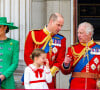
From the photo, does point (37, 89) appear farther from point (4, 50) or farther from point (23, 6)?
point (23, 6)

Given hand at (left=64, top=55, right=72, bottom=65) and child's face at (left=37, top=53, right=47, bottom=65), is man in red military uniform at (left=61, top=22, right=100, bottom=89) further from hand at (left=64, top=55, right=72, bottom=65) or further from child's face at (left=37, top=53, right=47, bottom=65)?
child's face at (left=37, top=53, right=47, bottom=65)

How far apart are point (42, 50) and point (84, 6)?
3096mm

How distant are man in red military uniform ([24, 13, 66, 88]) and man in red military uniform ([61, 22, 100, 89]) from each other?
0.16 metres

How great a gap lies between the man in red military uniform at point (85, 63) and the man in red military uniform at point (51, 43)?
16cm

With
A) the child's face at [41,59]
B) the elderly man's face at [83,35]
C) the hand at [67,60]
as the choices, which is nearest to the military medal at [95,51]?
the elderly man's face at [83,35]

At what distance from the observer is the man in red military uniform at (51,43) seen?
5395mm

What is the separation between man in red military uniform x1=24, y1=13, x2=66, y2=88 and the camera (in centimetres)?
539

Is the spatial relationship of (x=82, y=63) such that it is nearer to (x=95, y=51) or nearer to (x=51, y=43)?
(x=95, y=51)

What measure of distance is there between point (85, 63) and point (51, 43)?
58 cm

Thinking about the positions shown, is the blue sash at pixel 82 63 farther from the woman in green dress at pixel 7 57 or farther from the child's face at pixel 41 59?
the woman in green dress at pixel 7 57

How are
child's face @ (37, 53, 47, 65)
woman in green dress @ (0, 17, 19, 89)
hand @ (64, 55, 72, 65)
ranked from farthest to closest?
1. woman in green dress @ (0, 17, 19, 89)
2. hand @ (64, 55, 72, 65)
3. child's face @ (37, 53, 47, 65)

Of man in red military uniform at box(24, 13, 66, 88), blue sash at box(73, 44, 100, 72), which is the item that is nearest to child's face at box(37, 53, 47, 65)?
man in red military uniform at box(24, 13, 66, 88)

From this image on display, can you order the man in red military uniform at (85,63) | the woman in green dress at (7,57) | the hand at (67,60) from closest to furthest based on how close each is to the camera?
1. the hand at (67,60)
2. the man in red military uniform at (85,63)
3. the woman in green dress at (7,57)

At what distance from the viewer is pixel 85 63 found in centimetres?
537
